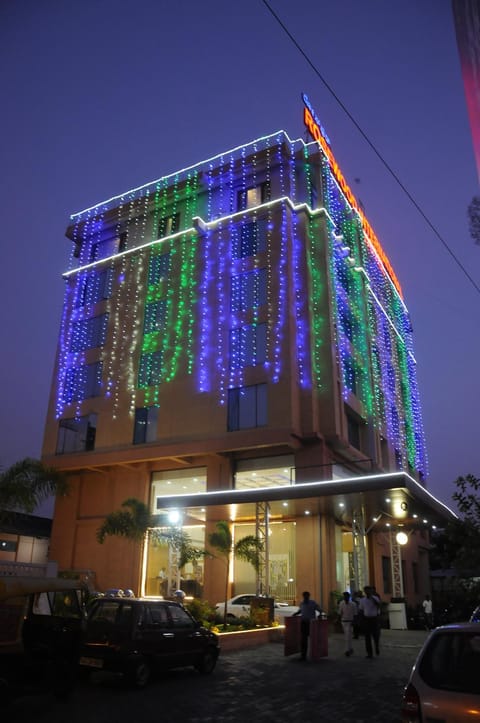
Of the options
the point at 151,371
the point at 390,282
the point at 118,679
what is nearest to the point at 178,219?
the point at 151,371

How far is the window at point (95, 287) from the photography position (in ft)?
109

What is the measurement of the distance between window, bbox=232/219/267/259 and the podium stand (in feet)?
59.6

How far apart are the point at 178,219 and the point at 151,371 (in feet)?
30.1

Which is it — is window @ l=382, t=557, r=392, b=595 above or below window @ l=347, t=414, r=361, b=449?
below

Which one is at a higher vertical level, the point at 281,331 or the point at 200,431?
the point at 281,331

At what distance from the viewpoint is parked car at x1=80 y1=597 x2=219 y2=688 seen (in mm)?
9273

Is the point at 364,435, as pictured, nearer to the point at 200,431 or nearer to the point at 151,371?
the point at 200,431

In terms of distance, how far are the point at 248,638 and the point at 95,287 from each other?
2306 centimetres

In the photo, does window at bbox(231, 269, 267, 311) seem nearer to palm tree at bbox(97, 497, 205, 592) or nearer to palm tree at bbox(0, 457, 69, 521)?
palm tree at bbox(97, 497, 205, 592)

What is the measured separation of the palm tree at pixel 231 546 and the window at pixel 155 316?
36.0ft

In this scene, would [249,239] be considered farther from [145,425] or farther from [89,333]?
[89,333]

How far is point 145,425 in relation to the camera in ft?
93.1

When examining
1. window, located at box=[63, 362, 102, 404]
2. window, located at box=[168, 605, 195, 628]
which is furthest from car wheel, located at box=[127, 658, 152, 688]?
window, located at box=[63, 362, 102, 404]

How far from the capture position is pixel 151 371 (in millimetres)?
29250
